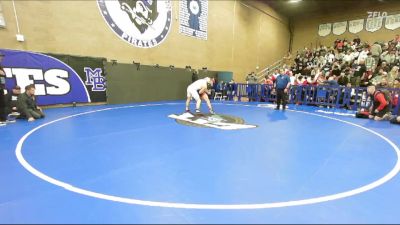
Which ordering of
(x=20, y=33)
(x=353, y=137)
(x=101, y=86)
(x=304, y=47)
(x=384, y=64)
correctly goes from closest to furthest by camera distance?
(x=353, y=137)
(x=20, y=33)
(x=101, y=86)
(x=384, y=64)
(x=304, y=47)

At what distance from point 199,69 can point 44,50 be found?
8793 millimetres

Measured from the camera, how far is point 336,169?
11.6 feet

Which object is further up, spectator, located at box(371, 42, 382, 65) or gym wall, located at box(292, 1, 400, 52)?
gym wall, located at box(292, 1, 400, 52)

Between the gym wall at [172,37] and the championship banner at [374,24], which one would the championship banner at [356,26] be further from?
the gym wall at [172,37]

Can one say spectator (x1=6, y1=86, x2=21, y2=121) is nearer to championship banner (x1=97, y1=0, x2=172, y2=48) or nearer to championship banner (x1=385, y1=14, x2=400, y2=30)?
championship banner (x1=97, y1=0, x2=172, y2=48)

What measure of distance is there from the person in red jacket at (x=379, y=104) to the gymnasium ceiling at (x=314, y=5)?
14293mm

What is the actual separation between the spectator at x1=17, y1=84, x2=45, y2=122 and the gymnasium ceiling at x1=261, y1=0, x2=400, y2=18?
1874 centimetres

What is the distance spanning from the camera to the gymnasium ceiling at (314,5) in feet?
62.6

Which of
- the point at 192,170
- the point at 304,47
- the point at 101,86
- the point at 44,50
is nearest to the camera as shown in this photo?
the point at 192,170

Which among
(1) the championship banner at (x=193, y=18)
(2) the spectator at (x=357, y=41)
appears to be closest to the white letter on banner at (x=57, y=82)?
(1) the championship banner at (x=193, y=18)

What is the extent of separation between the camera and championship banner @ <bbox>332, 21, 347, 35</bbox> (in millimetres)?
20391

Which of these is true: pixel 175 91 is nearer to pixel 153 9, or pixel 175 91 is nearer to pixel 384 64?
pixel 153 9

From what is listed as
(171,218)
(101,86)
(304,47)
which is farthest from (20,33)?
(304,47)

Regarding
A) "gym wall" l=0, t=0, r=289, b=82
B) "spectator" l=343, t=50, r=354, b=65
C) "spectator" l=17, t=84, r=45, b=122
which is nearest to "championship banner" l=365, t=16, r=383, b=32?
"spectator" l=343, t=50, r=354, b=65
